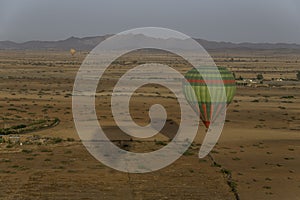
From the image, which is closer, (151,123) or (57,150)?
(57,150)

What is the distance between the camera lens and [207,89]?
23.6 m

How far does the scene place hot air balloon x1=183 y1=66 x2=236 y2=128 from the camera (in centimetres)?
2372

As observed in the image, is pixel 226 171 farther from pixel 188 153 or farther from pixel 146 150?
pixel 146 150

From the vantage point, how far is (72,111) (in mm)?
37875

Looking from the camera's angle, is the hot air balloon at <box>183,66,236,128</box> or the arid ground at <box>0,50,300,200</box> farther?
the hot air balloon at <box>183,66,236,128</box>

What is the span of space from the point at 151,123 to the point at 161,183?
15.1 m

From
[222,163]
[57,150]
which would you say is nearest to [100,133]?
[57,150]

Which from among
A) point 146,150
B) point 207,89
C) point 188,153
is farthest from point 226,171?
point 146,150

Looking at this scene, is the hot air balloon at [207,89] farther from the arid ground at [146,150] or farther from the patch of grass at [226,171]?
the patch of grass at [226,171]

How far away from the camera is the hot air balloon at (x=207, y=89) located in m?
23.7

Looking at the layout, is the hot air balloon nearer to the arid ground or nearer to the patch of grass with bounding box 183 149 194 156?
the patch of grass with bounding box 183 149 194 156

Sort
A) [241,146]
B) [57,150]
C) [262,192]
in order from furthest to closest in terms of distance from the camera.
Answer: [241,146] → [57,150] → [262,192]

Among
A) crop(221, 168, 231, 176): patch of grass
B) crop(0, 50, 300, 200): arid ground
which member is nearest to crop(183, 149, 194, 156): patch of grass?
crop(0, 50, 300, 200): arid ground

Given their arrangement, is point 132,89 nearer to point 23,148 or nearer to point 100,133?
point 100,133
